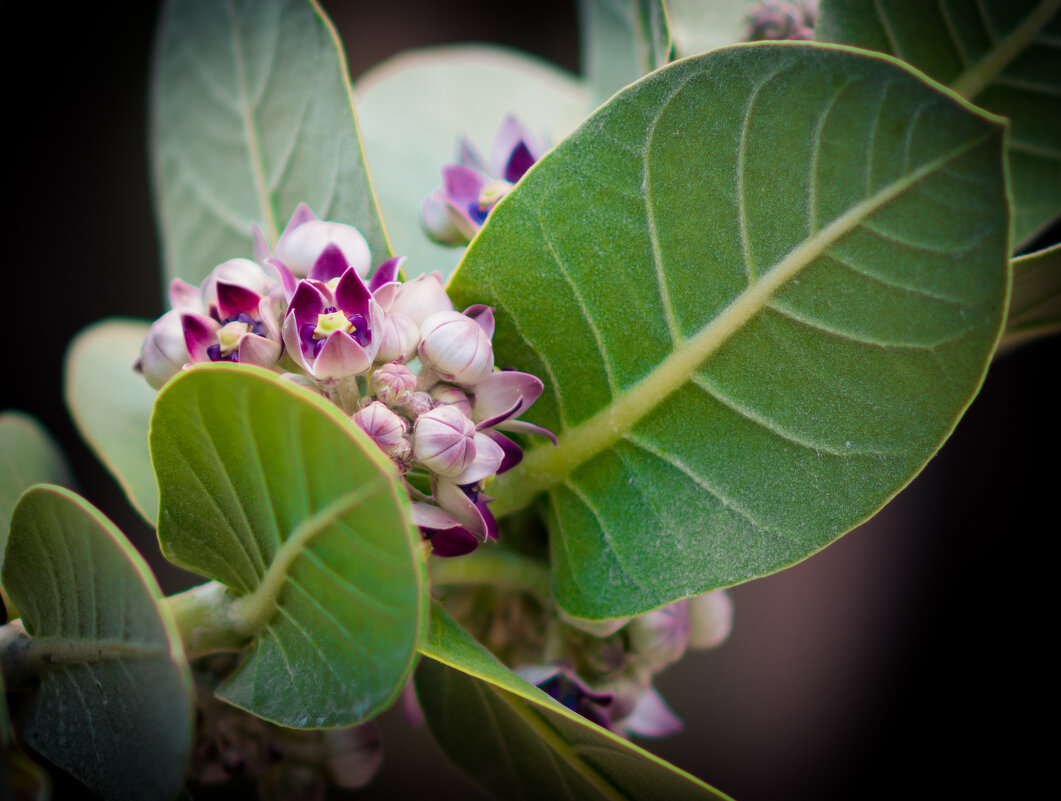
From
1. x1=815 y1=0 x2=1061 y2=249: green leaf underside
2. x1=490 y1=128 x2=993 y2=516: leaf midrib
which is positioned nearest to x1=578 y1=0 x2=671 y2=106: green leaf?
x1=815 y1=0 x2=1061 y2=249: green leaf underside

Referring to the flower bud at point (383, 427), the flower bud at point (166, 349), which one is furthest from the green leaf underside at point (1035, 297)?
the flower bud at point (166, 349)

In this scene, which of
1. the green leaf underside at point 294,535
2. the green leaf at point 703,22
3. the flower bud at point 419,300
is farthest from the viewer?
the green leaf at point 703,22

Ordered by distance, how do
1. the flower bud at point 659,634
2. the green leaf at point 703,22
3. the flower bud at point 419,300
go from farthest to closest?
1. the green leaf at point 703,22
2. the flower bud at point 659,634
3. the flower bud at point 419,300

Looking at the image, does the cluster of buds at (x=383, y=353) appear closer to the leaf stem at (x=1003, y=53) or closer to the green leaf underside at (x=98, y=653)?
the green leaf underside at (x=98, y=653)

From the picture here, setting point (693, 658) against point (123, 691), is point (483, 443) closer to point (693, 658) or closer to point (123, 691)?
point (123, 691)

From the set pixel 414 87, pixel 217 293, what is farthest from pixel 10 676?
pixel 414 87
